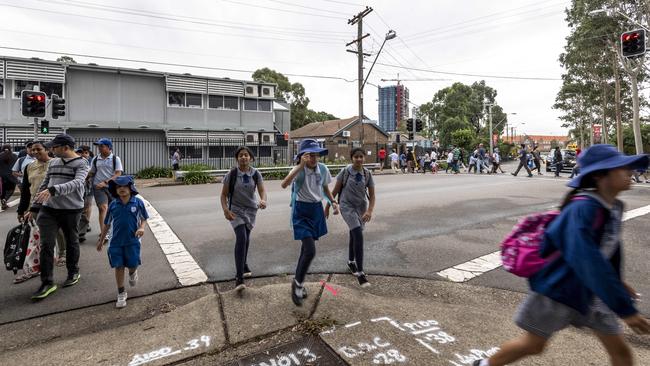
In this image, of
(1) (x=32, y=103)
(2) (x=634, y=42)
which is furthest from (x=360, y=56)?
(1) (x=32, y=103)

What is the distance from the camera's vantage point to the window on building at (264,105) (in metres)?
30.4

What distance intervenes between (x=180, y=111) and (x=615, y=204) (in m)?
28.0

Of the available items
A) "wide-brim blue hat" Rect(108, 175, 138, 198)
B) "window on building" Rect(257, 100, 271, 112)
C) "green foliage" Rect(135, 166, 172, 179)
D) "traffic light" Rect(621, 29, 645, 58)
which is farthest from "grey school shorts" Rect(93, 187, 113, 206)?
"window on building" Rect(257, 100, 271, 112)

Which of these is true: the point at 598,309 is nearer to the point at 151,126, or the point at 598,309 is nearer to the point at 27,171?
the point at 27,171

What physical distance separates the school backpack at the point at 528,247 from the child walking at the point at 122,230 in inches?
136

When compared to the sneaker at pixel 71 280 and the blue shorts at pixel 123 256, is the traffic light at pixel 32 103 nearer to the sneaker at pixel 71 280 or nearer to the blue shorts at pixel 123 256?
the sneaker at pixel 71 280

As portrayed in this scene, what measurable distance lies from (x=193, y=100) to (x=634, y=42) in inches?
991

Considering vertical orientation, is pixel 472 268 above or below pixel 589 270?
below

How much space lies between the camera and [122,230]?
3.84m

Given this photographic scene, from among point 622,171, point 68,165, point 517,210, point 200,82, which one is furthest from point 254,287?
point 200,82

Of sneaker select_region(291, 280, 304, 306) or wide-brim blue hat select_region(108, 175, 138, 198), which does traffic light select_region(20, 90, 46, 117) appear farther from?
sneaker select_region(291, 280, 304, 306)

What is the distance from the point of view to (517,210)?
938 cm

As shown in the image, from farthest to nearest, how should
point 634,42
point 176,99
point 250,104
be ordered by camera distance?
1. point 250,104
2. point 176,99
3. point 634,42

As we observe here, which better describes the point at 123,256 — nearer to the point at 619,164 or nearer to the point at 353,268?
the point at 353,268
